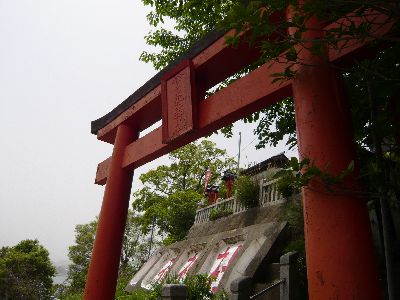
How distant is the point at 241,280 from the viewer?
14.4ft

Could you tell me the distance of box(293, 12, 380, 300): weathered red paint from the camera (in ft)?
6.25

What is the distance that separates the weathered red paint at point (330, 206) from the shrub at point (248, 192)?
715 cm

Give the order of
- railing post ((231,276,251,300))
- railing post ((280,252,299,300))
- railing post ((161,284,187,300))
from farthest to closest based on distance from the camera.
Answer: railing post ((280,252,299,300))
railing post ((231,276,251,300))
railing post ((161,284,187,300))

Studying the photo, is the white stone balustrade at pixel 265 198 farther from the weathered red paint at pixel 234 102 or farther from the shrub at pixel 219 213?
the weathered red paint at pixel 234 102

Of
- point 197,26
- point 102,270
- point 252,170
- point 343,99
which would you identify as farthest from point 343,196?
point 252,170

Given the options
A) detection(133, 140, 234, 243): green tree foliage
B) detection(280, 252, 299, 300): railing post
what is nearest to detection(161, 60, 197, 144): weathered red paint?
detection(280, 252, 299, 300): railing post

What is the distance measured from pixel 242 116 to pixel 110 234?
92.9 inches

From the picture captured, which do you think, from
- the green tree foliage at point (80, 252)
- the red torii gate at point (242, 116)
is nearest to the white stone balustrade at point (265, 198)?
the red torii gate at point (242, 116)

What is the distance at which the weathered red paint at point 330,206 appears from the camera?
1906mm

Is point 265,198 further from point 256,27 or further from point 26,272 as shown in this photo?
point 26,272

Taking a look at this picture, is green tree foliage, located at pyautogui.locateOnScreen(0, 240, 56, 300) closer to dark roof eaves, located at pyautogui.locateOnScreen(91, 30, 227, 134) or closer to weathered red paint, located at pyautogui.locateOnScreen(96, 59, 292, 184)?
dark roof eaves, located at pyautogui.locateOnScreen(91, 30, 227, 134)

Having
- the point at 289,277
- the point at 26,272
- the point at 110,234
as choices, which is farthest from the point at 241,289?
the point at 26,272

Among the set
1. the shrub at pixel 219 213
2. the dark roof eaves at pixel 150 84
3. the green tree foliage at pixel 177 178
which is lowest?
the dark roof eaves at pixel 150 84

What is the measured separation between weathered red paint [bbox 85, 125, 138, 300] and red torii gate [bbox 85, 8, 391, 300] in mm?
13
